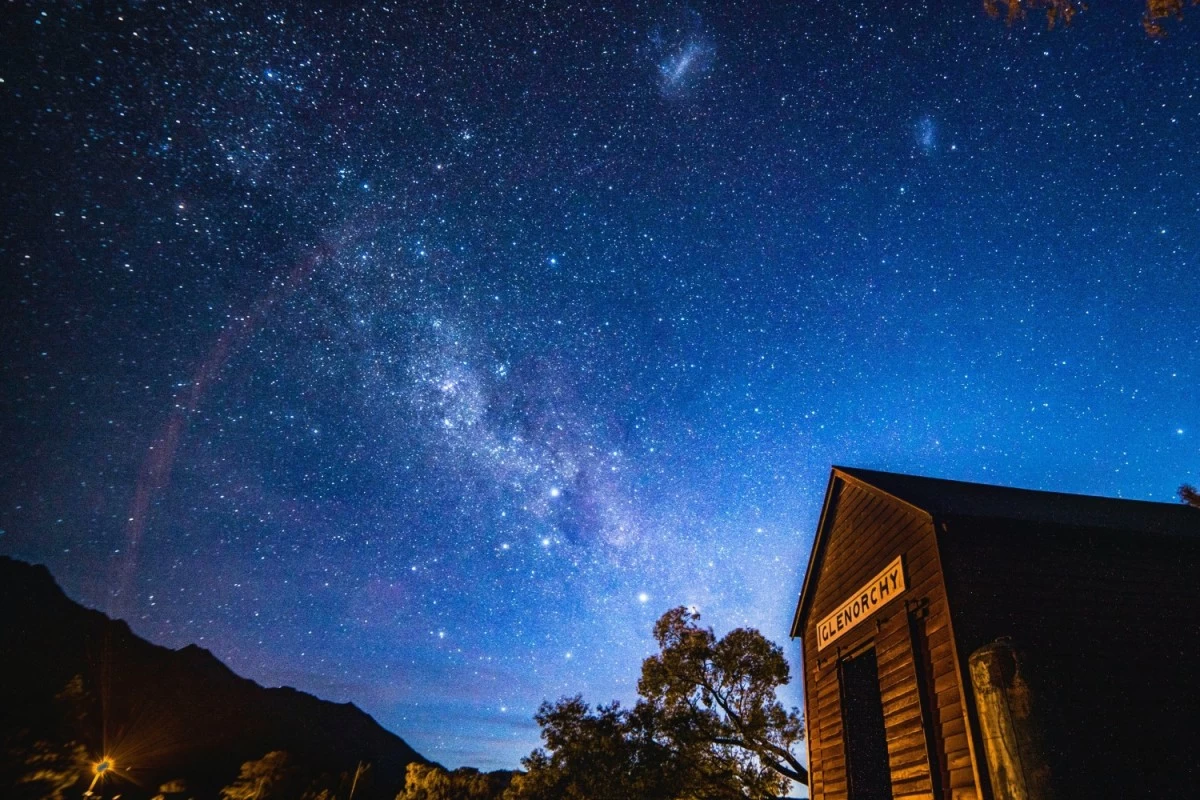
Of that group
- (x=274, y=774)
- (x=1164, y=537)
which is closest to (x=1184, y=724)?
(x=1164, y=537)

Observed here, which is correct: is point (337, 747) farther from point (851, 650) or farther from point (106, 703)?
point (851, 650)

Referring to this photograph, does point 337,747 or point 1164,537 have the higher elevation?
point 1164,537

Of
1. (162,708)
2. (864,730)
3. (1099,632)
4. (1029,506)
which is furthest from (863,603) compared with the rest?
(162,708)

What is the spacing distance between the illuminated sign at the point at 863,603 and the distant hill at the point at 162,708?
5631 centimetres

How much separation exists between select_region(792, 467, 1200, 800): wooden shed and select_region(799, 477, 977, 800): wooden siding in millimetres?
33

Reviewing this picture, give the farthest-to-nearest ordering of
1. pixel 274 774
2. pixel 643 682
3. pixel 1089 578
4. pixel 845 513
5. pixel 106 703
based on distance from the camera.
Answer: pixel 106 703
pixel 274 774
pixel 643 682
pixel 845 513
pixel 1089 578

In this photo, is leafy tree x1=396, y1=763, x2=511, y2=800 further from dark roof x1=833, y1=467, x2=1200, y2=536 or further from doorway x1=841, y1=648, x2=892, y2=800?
dark roof x1=833, y1=467, x2=1200, y2=536

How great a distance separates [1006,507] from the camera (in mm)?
10164

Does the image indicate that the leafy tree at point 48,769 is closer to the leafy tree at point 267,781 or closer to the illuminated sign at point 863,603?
the illuminated sign at point 863,603

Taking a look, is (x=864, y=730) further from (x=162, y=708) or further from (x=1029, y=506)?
(x=162, y=708)

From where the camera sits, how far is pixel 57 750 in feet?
59.2

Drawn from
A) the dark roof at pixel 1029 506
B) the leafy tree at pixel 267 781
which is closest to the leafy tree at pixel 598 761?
the dark roof at pixel 1029 506

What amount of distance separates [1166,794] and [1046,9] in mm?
9163

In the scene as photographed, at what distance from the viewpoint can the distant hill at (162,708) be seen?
60031mm
